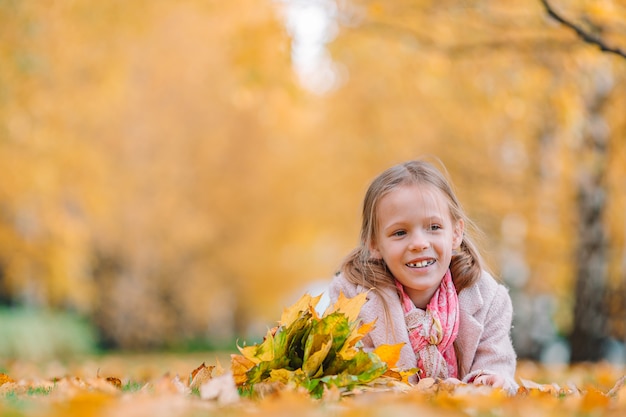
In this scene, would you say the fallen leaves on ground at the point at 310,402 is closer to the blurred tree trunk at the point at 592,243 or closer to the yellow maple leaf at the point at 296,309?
the yellow maple leaf at the point at 296,309

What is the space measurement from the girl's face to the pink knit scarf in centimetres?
10

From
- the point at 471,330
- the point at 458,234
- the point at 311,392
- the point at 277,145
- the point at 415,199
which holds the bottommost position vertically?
the point at 311,392

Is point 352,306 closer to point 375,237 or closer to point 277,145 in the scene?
point 375,237

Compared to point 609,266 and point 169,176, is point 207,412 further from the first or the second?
point 169,176

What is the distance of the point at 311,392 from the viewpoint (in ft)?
8.54

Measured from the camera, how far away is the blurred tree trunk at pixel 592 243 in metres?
8.99

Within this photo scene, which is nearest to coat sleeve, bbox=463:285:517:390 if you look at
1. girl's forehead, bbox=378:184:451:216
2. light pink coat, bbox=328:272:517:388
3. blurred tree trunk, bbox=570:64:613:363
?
light pink coat, bbox=328:272:517:388

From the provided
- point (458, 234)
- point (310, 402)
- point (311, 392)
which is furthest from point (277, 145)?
point (310, 402)

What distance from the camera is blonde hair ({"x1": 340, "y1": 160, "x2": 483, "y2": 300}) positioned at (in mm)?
3273

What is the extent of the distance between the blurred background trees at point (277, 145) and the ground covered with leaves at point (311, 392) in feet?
5.58

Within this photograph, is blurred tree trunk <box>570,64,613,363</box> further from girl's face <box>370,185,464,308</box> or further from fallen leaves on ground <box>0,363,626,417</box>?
fallen leaves on ground <box>0,363,626,417</box>

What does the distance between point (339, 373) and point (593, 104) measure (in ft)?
23.7

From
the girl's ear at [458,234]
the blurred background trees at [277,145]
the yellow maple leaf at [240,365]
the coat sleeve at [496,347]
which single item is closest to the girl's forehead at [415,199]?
the girl's ear at [458,234]

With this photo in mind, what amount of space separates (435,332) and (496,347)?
0.27 meters
